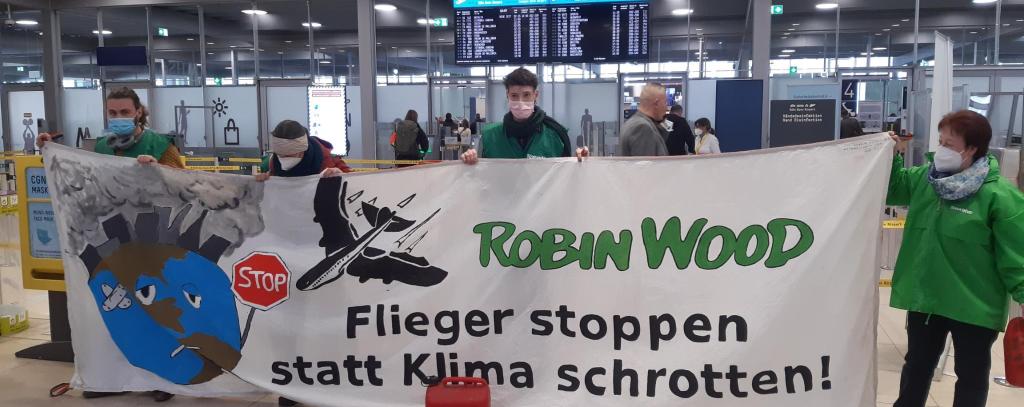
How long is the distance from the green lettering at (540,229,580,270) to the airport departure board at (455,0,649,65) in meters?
7.57

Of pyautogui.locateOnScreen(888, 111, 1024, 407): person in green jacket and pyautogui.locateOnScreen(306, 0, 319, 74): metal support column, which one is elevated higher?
pyautogui.locateOnScreen(306, 0, 319, 74): metal support column

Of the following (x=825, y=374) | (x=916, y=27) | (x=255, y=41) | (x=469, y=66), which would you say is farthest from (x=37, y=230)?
(x=916, y=27)

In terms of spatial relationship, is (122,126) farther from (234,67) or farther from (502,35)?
(234,67)

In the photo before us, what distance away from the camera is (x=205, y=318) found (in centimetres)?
423

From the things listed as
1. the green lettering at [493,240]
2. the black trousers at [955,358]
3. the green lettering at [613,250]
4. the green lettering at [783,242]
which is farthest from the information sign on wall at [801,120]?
the green lettering at [493,240]

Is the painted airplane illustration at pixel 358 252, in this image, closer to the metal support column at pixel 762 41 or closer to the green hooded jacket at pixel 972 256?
the green hooded jacket at pixel 972 256

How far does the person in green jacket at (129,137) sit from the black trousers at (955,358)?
3975 millimetres

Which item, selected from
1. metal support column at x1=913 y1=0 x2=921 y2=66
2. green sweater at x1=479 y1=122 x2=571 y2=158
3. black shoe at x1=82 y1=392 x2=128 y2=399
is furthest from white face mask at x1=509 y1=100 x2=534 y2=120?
metal support column at x1=913 y1=0 x2=921 y2=66

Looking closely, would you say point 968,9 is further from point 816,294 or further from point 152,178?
point 152,178

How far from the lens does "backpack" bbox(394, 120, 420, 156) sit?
1270cm

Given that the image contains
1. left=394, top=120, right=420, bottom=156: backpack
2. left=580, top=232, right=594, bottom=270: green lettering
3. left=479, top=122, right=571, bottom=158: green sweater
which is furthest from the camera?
left=394, top=120, right=420, bottom=156: backpack

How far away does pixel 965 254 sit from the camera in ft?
10.8

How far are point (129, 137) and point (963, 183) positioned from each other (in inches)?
170

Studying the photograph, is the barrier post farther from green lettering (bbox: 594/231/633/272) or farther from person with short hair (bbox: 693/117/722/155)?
person with short hair (bbox: 693/117/722/155)
